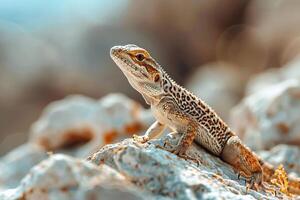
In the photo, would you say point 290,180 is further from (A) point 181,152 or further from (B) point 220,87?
(B) point 220,87

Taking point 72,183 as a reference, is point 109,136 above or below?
above

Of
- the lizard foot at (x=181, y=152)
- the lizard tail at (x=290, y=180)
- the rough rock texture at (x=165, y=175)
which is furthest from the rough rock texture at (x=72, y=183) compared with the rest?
the lizard tail at (x=290, y=180)

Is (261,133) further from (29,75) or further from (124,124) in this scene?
(29,75)

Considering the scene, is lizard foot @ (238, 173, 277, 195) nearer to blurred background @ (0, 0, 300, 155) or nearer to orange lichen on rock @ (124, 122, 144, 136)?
orange lichen on rock @ (124, 122, 144, 136)

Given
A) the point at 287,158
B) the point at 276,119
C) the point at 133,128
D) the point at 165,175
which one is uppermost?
the point at 133,128

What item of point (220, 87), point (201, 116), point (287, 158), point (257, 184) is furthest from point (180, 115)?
point (220, 87)
